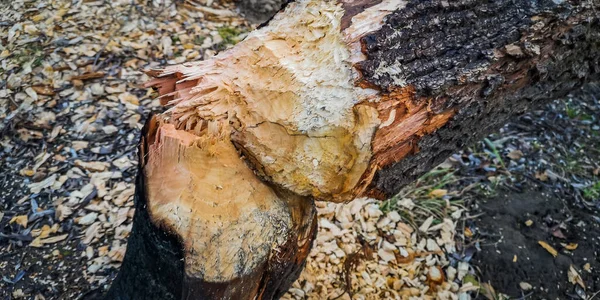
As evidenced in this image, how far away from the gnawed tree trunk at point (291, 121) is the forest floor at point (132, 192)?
0.74m

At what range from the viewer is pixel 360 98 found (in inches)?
43.4

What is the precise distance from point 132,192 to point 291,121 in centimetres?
123

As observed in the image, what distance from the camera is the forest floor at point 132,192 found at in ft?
6.27

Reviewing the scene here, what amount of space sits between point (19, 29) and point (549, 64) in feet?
8.79

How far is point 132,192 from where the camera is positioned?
2080mm

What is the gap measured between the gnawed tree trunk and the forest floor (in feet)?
2.44

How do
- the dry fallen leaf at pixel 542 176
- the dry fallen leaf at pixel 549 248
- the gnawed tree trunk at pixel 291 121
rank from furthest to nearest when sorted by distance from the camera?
the dry fallen leaf at pixel 542 176, the dry fallen leaf at pixel 549 248, the gnawed tree trunk at pixel 291 121

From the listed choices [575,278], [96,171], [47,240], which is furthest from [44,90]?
[575,278]

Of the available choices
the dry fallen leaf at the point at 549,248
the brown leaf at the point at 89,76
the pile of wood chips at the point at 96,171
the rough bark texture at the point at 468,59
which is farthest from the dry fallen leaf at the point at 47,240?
the dry fallen leaf at the point at 549,248

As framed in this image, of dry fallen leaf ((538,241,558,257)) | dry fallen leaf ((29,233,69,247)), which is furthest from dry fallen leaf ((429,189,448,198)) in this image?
dry fallen leaf ((29,233,69,247))

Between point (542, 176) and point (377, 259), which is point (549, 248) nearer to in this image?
point (542, 176)

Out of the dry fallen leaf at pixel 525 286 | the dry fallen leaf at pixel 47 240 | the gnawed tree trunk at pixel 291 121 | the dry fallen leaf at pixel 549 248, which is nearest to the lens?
the gnawed tree trunk at pixel 291 121

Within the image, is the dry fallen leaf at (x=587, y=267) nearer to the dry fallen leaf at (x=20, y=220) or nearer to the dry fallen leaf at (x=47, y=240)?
the dry fallen leaf at (x=47, y=240)

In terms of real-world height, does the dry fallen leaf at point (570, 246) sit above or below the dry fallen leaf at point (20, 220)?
below
